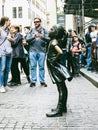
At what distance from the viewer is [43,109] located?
9.48 meters

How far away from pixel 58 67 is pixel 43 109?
0.97m

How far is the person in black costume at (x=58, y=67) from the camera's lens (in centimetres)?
875

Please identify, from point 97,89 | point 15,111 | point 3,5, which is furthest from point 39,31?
point 3,5

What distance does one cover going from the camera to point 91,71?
1958 centimetres

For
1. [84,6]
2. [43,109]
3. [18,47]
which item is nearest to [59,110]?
[43,109]

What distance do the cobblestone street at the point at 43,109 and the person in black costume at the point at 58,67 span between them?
0.20 meters

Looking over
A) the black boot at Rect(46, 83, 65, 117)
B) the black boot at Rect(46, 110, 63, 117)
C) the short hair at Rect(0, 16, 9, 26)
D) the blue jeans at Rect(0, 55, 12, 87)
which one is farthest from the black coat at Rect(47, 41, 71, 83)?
the short hair at Rect(0, 16, 9, 26)

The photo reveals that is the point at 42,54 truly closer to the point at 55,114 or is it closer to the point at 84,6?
the point at 55,114

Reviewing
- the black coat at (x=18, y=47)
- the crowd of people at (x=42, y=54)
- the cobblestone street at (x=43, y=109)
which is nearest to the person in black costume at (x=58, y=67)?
the crowd of people at (x=42, y=54)

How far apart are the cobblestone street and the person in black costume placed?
204 millimetres

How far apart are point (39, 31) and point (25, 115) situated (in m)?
5.81

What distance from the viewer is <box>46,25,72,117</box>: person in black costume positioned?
28.7 feet

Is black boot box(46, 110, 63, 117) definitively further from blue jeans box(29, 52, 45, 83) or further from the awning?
the awning

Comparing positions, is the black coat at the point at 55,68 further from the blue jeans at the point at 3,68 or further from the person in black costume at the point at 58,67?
the blue jeans at the point at 3,68
